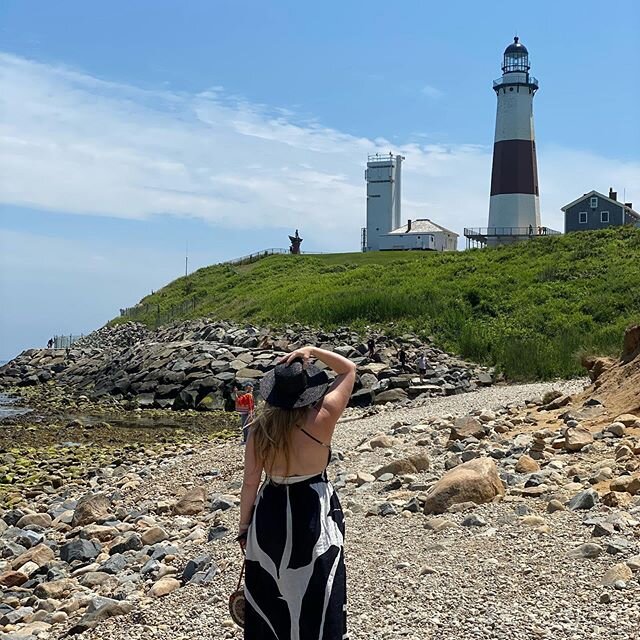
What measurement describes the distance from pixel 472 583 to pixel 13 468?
13914 millimetres

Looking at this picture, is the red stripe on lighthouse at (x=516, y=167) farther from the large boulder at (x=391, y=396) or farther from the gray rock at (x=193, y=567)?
the gray rock at (x=193, y=567)

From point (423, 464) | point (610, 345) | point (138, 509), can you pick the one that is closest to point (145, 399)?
point (610, 345)

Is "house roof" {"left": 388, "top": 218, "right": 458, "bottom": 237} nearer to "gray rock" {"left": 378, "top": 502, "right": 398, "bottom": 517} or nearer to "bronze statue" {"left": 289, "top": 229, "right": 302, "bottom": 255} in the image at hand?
"bronze statue" {"left": 289, "top": 229, "right": 302, "bottom": 255}

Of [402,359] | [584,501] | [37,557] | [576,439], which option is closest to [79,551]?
[37,557]

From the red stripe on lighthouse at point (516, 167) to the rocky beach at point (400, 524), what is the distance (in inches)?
1626

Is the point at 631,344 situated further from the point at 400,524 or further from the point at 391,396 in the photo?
the point at 391,396

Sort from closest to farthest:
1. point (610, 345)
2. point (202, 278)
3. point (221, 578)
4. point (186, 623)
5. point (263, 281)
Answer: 1. point (186, 623)
2. point (221, 578)
3. point (610, 345)
4. point (263, 281)
5. point (202, 278)

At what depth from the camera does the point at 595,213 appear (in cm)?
6194

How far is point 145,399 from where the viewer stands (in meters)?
30.5

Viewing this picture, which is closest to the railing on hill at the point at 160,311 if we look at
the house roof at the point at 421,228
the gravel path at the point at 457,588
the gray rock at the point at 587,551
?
the house roof at the point at 421,228

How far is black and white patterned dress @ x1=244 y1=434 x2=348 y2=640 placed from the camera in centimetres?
462

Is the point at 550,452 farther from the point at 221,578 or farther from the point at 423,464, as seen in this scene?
the point at 221,578

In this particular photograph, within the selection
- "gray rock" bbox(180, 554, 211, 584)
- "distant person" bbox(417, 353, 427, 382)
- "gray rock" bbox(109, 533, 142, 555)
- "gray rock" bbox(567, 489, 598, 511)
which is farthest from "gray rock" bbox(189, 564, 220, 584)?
"distant person" bbox(417, 353, 427, 382)

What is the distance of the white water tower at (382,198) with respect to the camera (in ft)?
265
